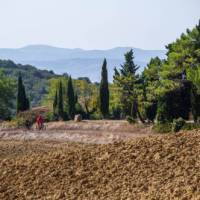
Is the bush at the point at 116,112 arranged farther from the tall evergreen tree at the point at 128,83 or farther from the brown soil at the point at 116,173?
the brown soil at the point at 116,173

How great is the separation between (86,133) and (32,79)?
109 metres

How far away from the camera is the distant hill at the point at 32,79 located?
12838 cm

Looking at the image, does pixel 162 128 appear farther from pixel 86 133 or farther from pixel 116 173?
pixel 116 173

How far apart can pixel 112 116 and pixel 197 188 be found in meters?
52.3

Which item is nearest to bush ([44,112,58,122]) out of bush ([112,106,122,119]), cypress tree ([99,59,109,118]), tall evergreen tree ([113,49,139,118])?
cypress tree ([99,59,109,118])

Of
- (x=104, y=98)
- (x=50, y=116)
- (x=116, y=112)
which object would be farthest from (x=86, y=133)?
(x=116, y=112)

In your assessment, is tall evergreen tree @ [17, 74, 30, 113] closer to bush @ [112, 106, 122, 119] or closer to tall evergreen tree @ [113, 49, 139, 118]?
bush @ [112, 106, 122, 119]

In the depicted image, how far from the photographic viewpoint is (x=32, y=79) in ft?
465

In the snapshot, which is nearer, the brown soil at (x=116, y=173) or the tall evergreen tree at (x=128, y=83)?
the brown soil at (x=116, y=173)

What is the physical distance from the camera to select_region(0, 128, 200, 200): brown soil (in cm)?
1080

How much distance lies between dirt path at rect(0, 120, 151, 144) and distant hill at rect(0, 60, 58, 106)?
74.7 metres

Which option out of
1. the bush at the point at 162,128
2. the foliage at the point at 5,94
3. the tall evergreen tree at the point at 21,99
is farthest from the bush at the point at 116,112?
the bush at the point at 162,128

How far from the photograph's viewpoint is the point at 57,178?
41.0 feet

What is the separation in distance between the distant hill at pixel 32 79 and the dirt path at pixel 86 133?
245ft
